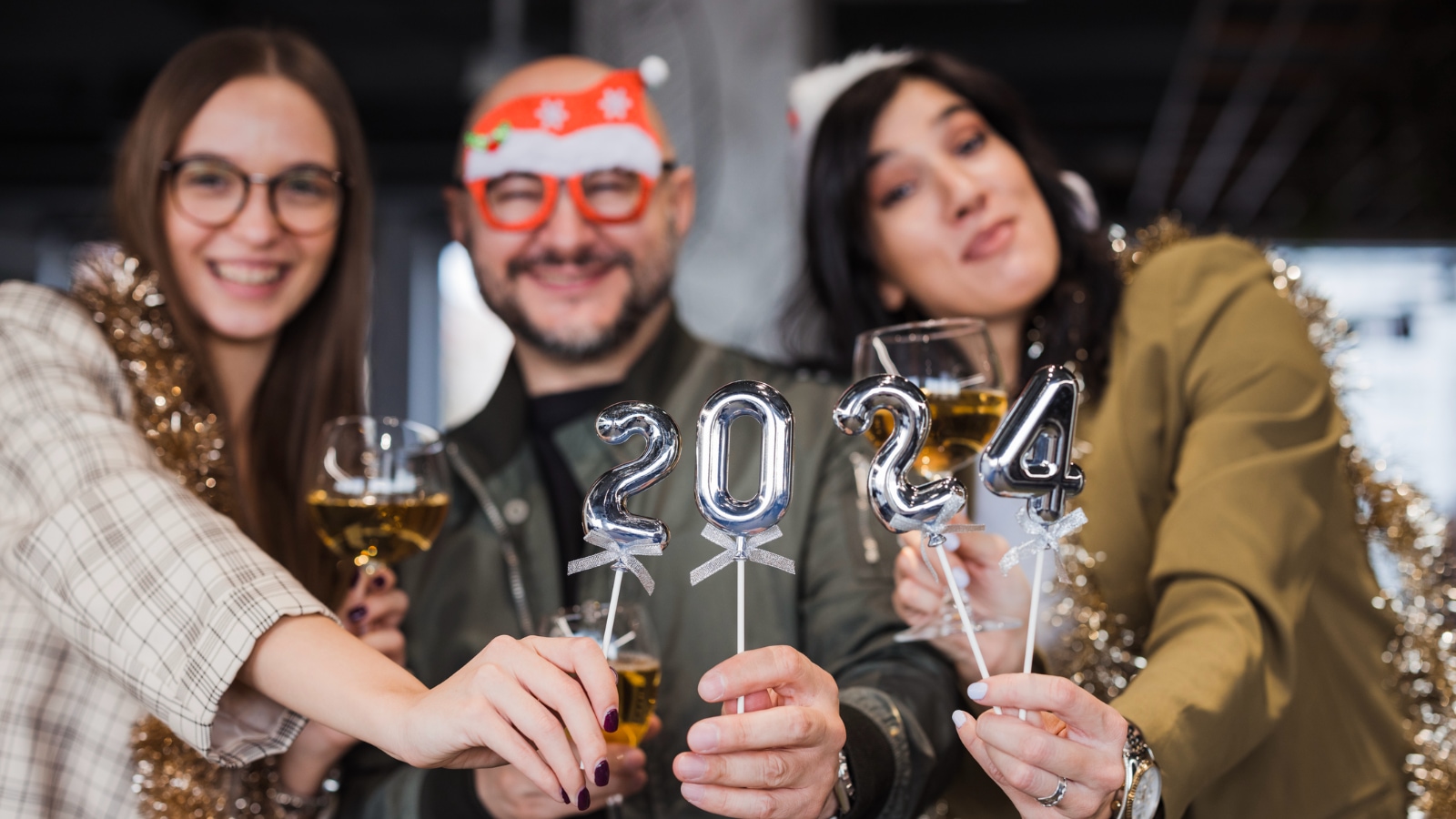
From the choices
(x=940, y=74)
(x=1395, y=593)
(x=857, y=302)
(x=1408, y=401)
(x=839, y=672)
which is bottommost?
(x=1408, y=401)

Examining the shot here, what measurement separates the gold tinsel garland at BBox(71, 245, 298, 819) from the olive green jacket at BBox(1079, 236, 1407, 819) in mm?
1059

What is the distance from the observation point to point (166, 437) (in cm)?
149

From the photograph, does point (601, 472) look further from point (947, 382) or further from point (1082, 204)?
point (1082, 204)

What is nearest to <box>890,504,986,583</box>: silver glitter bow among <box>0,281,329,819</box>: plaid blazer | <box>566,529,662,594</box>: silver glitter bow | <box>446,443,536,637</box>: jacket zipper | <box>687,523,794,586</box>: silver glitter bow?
<box>687,523,794,586</box>: silver glitter bow

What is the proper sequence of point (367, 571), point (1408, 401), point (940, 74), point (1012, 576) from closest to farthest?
point (1012, 576), point (367, 571), point (940, 74), point (1408, 401)

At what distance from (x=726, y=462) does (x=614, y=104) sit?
1045 millimetres

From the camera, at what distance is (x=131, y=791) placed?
1421mm

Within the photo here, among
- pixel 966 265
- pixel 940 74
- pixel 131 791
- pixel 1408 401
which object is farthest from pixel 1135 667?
pixel 1408 401

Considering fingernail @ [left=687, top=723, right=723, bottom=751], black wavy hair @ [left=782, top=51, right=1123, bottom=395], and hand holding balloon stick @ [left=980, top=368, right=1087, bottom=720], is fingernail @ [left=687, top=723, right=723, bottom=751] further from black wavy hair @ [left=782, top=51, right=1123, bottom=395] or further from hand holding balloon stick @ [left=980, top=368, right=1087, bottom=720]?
black wavy hair @ [left=782, top=51, right=1123, bottom=395]

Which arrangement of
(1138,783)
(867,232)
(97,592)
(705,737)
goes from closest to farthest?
(705,737)
(1138,783)
(97,592)
(867,232)

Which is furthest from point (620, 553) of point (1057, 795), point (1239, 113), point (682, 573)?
point (1239, 113)

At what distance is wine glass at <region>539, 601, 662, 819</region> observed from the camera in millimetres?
1253

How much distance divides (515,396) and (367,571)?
51 cm

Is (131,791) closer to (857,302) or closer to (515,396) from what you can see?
(515,396)
